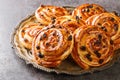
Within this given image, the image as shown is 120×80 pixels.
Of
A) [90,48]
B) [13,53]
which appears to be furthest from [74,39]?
[13,53]

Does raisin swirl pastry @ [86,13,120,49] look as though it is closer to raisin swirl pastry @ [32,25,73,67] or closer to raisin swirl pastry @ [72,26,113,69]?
raisin swirl pastry @ [72,26,113,69]

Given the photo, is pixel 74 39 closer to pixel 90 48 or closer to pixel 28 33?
pixel 90 48

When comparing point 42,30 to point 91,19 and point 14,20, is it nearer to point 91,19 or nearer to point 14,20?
point 91,19

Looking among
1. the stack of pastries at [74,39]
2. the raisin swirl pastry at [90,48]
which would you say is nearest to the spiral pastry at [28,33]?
the stack of pastries at [74,39]

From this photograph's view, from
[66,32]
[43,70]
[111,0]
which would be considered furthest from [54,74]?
[111,0]

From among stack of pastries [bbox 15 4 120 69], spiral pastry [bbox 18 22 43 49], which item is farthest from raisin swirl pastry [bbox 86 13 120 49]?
spiral pastry [bbox 18 22 43 49]

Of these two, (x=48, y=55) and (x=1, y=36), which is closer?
(x=48, y=55)

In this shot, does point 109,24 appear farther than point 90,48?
Yes

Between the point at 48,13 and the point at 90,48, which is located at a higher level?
the point at 48,13
